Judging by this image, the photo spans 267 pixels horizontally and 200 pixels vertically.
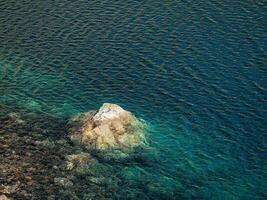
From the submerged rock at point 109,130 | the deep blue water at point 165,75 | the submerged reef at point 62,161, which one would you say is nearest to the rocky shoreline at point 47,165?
the submerged reef at point 62,161

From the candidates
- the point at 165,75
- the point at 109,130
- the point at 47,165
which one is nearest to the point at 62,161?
the point at 47,165

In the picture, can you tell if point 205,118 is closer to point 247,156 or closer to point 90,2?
point 247,156

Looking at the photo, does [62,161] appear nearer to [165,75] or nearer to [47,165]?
[47,165]

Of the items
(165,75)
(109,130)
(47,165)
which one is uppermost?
(165,75)

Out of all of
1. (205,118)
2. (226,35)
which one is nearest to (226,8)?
(226,35)

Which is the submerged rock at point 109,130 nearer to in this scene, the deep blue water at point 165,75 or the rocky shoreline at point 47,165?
the rocky shoreline at point 47,165

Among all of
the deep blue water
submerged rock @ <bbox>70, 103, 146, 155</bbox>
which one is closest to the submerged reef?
submerged rock @ <bbox>70, 103, 146, 155</bbox>

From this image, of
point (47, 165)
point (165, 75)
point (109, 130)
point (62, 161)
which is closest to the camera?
point (47, 165)
